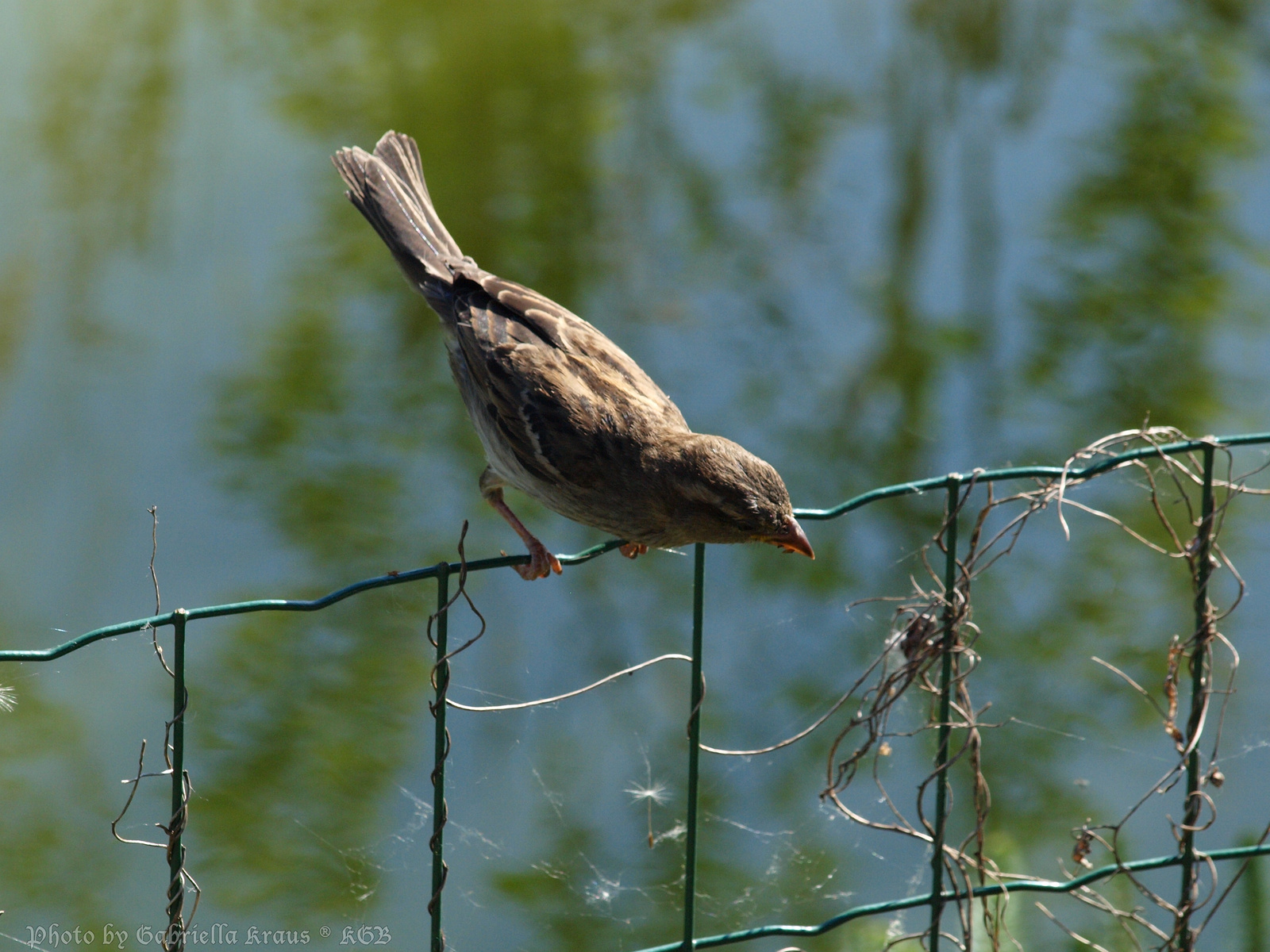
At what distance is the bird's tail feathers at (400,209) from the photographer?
12.7 feet

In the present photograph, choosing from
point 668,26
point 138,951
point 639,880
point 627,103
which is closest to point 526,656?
point 639,880

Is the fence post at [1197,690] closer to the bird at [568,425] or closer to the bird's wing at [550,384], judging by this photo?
the bird at [568,425]

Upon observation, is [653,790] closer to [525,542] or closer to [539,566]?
[525,542]

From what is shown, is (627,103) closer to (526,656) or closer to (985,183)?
(985,183)

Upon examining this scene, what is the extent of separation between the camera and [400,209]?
3.92m

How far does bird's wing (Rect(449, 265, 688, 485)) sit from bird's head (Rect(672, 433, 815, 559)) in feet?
0.78

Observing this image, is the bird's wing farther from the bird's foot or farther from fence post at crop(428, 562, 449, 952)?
fence post at crop(428, 562, 449, 952)

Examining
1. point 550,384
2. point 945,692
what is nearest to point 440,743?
point 945,692

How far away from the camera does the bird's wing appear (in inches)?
126

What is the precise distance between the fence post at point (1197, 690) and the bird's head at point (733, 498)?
773 millimetres

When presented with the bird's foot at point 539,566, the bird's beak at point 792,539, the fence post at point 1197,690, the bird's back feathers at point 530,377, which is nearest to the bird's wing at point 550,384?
the bird's back feathers at point 530,377

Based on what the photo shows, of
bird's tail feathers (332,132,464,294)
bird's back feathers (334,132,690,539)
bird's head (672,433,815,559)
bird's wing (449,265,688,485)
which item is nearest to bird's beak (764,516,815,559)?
bird's head (672,433,815,559)

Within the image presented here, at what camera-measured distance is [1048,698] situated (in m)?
5.30

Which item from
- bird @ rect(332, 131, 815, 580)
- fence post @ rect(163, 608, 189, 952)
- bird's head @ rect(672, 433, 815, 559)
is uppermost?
bird @ rect(332, 131, 815, 580)
